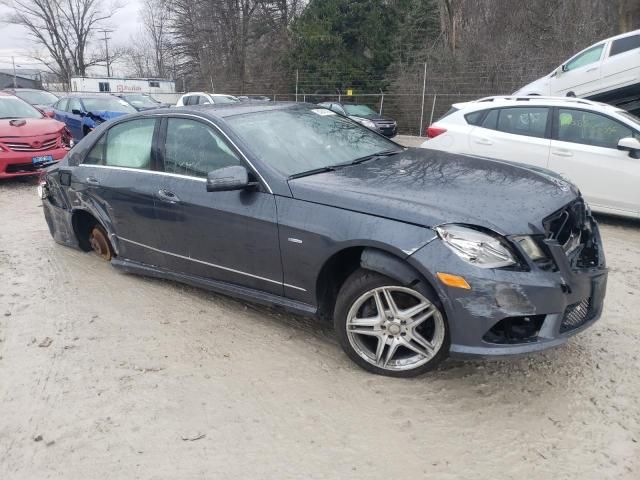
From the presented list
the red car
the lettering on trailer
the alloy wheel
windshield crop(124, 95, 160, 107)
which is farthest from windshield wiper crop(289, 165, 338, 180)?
the lettering on trailer

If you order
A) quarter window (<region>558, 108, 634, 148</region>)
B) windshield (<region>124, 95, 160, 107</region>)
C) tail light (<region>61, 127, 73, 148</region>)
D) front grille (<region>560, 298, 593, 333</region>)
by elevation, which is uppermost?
windshield (<region>124, 95, 160, 107</region>)

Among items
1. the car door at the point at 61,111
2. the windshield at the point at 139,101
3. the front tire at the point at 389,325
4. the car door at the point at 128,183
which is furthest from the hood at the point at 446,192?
the windshield at the point at 139,101

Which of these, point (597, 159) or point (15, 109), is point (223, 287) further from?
point (15, 109)

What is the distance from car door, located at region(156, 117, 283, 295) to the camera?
11.6ft

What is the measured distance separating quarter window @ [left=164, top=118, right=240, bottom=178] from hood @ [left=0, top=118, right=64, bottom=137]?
6.08 m

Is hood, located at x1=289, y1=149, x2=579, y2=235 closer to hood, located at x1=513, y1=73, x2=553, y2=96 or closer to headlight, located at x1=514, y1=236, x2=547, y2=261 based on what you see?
headlight, located at x1=514, y1=236, x2=547, y2=261

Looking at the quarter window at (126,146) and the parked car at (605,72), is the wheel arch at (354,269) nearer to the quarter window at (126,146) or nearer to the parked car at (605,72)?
the quarter window at (126,146)

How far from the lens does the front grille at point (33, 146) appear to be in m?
8.85

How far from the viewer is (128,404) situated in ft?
9.87

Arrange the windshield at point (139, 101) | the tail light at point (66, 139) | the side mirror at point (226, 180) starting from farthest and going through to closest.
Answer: the windshield at point (139, 101), the tail light at point (66, 139), the side mirror at point (226, 180)

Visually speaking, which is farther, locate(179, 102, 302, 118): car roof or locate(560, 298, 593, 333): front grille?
locate(179, 102, 302, 118): car roof

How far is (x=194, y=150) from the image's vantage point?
4.06 m

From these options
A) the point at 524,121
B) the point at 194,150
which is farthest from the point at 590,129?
the point at 194,150

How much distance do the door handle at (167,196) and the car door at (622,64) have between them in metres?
9.04
